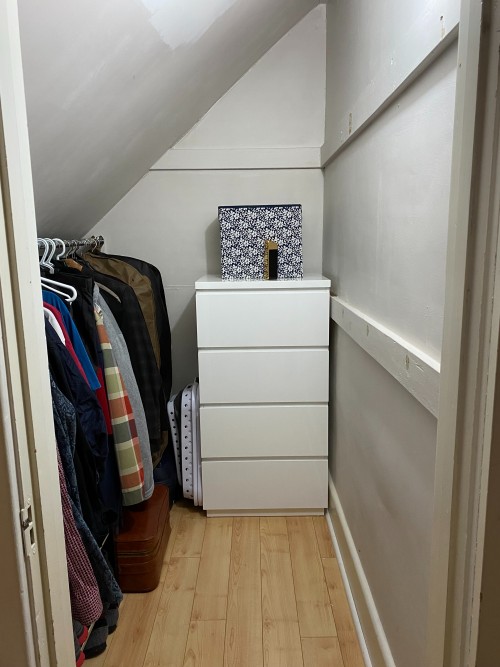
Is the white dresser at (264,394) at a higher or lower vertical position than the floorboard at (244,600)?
higher

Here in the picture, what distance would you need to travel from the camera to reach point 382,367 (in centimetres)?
139

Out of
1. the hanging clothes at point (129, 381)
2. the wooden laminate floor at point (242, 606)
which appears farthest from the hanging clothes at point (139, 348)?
the wooden laminate floor at point (242, 606)

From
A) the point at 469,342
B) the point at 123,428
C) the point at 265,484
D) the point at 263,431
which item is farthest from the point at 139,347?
the point at 469,342

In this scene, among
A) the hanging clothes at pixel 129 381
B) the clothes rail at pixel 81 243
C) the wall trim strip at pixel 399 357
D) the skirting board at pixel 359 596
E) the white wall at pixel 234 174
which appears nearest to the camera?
the wall trim strip at pixel 399 357

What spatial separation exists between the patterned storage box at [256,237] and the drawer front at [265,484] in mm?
825

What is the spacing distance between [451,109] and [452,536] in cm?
72

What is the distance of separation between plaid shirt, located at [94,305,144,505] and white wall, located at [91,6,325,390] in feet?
3.35

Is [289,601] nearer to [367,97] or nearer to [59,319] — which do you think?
[59,319]

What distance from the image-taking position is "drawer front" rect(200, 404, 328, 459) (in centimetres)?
220

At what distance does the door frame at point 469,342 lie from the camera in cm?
51

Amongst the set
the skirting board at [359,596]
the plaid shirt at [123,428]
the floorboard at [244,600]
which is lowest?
the floorboard at [244,600]

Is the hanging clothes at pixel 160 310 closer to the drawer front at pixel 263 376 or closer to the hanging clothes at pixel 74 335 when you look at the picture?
the drawer front at pixel 263 376

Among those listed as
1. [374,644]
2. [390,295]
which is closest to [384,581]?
[374,644]

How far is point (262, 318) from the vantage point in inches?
83.9
